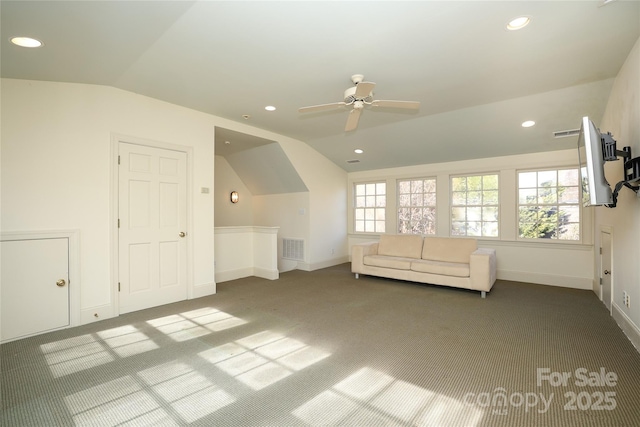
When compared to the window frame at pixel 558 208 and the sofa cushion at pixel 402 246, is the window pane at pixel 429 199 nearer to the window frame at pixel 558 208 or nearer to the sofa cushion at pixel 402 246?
the sofa cushion at pixel 402 246

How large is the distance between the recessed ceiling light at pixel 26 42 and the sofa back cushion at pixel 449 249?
5611mm

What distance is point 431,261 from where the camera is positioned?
5.25 metres

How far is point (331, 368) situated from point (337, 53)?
2.80m

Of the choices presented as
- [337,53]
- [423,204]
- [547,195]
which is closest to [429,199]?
[423,204]

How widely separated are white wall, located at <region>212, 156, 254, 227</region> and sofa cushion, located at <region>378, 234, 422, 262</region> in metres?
3.66

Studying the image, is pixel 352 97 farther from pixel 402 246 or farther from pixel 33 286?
pixel 33 286

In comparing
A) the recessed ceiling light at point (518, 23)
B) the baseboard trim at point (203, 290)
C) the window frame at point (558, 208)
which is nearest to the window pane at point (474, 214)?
the window frame at point (558, 208)

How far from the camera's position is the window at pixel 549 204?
5184mm

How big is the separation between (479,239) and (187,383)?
18.6 feet

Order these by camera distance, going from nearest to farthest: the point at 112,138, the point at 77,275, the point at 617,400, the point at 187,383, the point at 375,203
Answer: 1. the point at 617,400
2. the point at 187,383
3. the point at 77,275
4. the point at 112,138
5. the point at 375,203

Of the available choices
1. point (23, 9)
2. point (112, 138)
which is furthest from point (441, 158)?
point (23, 9)

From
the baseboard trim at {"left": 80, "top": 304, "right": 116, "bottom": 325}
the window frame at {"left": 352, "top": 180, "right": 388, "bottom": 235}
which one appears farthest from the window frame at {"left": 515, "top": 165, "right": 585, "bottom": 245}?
the baseboard trim at {"left": 80, "top": 304, "right": 116, "bottom": 325}

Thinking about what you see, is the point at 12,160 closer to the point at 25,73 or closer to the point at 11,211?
the point at 11,211

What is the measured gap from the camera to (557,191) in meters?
5.33
